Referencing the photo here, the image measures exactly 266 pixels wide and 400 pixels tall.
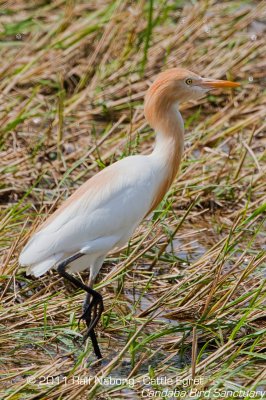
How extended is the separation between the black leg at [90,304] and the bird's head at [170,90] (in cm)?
68

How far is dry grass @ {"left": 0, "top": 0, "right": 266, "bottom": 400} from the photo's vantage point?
144 inches

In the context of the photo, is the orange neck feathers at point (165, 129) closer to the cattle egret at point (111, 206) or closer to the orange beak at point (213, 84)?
the cattle egret at point (111, 206)

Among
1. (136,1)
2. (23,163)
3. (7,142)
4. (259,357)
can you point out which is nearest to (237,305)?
(259,357)

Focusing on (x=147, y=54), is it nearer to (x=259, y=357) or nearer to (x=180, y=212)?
(x=180, y=212)

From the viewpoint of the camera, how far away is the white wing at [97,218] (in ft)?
12.5

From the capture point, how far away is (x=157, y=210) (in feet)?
14.9

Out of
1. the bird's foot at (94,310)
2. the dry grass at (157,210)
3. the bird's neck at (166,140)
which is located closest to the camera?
the dry grass at (157,210)

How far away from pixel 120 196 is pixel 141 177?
0.36 feet

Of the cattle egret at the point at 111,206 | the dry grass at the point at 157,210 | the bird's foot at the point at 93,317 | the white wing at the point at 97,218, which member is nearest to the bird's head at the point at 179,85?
the cattle egret at the point at 111,206

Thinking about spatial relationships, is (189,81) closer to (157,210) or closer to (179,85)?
(179,85)

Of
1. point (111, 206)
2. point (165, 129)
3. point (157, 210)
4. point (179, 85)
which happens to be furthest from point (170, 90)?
point (157, 210)

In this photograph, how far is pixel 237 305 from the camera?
3.98 metres

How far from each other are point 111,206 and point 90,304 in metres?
0.39

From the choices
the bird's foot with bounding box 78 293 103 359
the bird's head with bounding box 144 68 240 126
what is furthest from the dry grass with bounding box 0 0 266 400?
the bird's head with bounding box 144 68 240 126
